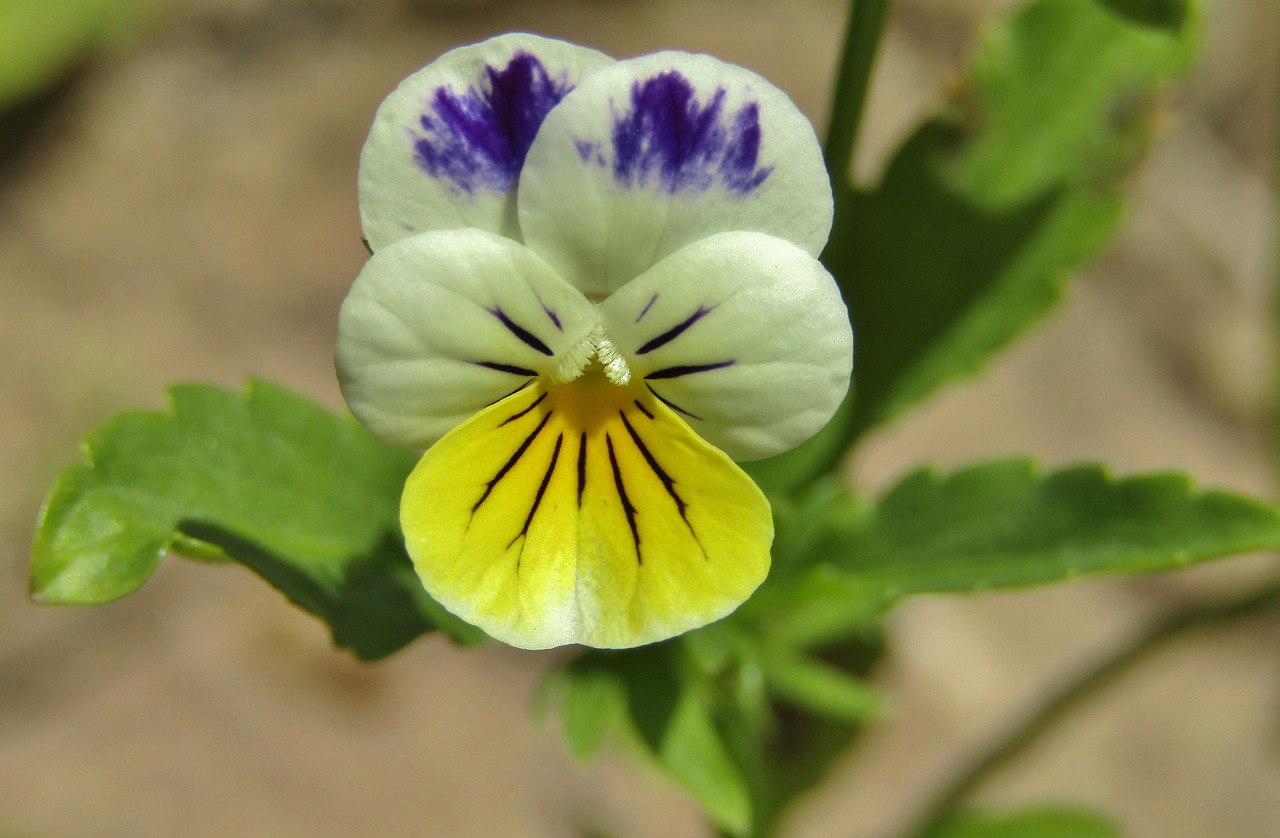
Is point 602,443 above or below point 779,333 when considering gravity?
below

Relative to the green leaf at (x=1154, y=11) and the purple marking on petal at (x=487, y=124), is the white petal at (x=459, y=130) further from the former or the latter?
the green leaf at (x=1154, y=11)

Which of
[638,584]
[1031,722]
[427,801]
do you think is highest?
[638,584]

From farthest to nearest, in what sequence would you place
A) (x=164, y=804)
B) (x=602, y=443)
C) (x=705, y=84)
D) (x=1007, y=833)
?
(x=164, y=804)
(x=1007, y=833)
(x=602, y=443)
(x=705, y=84)

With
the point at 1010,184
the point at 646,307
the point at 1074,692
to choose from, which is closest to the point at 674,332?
the point at 646,307

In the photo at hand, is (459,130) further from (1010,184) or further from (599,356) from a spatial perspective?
(1010,184)

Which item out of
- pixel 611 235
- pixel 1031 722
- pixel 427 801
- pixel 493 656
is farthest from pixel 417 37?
pixel 611 235

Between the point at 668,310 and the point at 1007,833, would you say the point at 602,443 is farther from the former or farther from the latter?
the point at 1007,833
